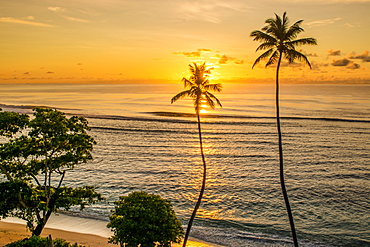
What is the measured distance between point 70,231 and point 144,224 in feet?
41.0

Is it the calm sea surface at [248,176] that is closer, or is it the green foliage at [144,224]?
the green foliage at [144,224]

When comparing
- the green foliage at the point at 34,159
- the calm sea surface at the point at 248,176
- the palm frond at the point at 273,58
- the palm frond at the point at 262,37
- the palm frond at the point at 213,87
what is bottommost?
the calm sea surface at the point at 248,176

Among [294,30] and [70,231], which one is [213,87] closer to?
[294,30]

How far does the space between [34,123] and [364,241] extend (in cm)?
2829

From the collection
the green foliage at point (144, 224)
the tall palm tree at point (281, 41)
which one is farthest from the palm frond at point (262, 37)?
the green foliage at point (144, 224)

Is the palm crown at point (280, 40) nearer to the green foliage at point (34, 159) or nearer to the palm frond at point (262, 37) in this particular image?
the palm frond at point (262, 37)

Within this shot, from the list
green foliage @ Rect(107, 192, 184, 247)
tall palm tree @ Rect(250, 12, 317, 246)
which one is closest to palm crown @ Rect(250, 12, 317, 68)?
tall palm tree @ Rect(250, 12, 317, 246)

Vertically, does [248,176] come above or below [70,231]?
above

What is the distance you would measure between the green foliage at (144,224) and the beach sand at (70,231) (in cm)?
739

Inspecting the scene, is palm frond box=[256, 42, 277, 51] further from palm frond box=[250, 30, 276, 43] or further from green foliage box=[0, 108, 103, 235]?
green foliage box=[0, 108, 103, 235]

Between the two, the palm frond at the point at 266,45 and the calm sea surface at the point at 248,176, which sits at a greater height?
the palm frond at the point at 266,45

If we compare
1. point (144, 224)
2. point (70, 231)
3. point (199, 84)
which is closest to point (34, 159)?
point (144, 224)

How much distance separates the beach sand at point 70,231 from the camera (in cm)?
2442

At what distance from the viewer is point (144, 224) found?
17.4 metres
